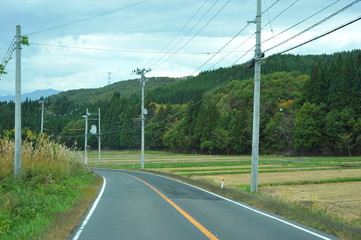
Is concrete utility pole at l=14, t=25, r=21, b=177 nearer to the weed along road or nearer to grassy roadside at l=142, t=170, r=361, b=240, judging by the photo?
the weed along road

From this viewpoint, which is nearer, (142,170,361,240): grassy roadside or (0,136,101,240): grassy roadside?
(0,136,101,240): grassy roadside

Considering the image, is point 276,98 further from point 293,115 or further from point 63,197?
point 63,197

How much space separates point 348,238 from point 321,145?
7539 centimetres

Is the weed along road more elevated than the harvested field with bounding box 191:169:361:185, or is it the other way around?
the weed along road

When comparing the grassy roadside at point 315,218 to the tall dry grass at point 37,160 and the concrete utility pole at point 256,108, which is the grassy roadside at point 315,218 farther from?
the tall dry grass at point 37,160

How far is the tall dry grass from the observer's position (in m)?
15.8

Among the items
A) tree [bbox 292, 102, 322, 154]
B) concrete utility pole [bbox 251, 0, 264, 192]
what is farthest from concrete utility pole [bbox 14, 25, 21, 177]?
tree [bbox 292, 102, 322, 154]

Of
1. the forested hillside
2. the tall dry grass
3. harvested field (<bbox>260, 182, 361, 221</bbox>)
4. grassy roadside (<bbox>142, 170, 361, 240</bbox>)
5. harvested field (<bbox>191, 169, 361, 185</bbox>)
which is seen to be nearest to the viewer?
grassy roadside (<bbox>142, 170, 361, 240</bbox>)

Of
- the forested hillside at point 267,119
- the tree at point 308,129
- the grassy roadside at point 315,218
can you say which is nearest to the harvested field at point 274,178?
the forested hillside at point 267,119

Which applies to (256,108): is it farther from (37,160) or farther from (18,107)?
(18,107)

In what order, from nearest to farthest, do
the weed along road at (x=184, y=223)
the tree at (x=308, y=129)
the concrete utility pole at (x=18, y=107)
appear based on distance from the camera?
the weed along road at (x=184, y=223), the concrete utility pole at (x=18, y=107), the tree at (x=308, y=129)

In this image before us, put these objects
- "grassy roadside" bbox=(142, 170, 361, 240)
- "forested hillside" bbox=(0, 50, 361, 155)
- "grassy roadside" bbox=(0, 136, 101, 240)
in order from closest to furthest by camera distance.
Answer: "grassy roadside" bbox=(0, 136, 101, 240) → "grassy roadside" bbox=(142, 170, 361, 240) → "forested hillside" bbox=(0, 50, 361, 155)

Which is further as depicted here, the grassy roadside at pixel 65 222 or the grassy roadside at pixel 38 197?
the grassy roadside at pixel 38 197

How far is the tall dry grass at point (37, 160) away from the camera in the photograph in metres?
15.8
